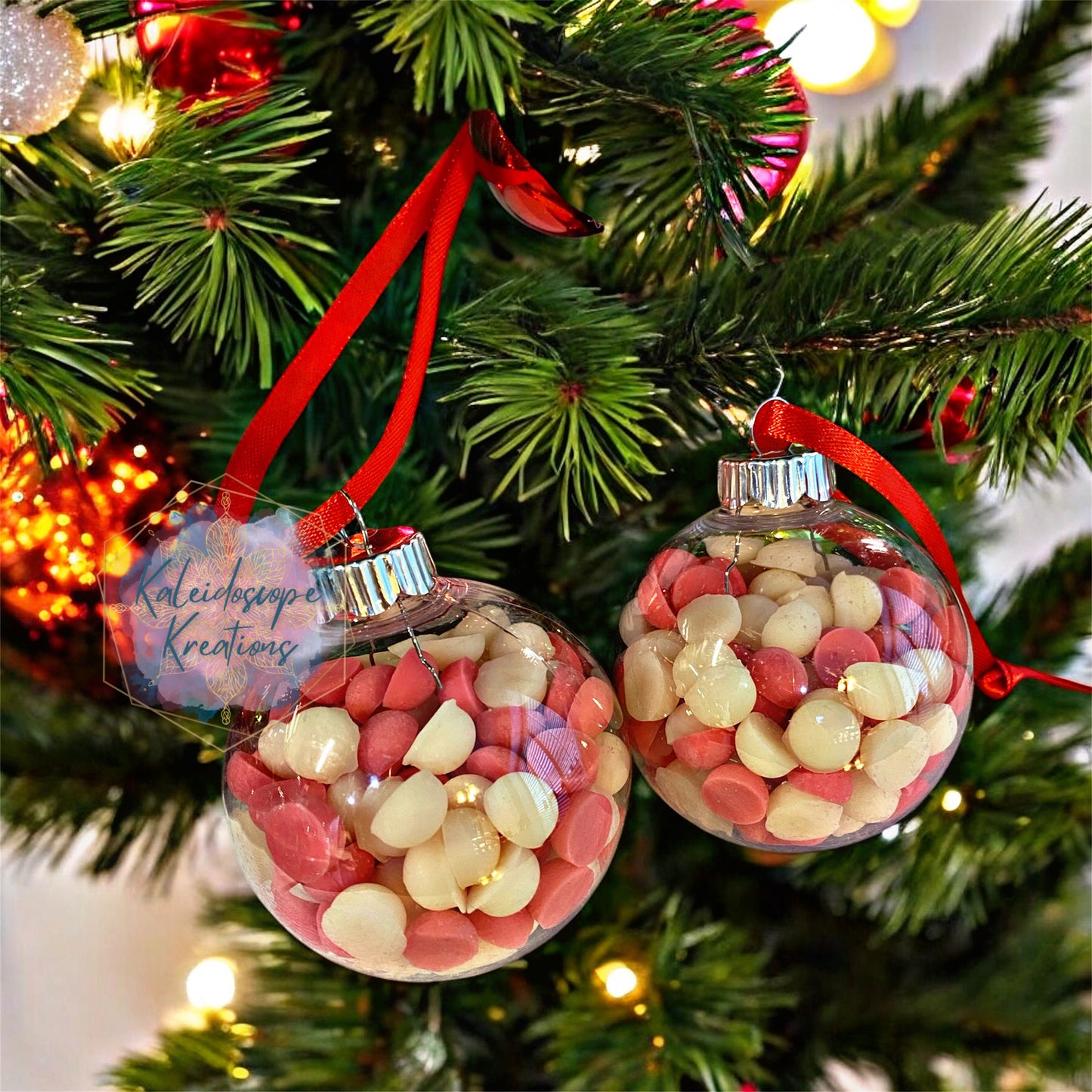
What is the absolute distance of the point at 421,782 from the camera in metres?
0.27

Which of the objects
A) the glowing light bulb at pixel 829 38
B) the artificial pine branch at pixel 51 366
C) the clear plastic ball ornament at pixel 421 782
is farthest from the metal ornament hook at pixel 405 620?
the glowing light bulb at pixel 829 38

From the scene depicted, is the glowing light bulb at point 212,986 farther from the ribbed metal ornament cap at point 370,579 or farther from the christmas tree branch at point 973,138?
the christmas tree branch at point 973,138

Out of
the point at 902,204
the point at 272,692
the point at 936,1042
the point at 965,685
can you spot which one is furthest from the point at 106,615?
the point at 936,1042

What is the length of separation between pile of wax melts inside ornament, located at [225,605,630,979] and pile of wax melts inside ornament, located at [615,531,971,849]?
0.11 ft

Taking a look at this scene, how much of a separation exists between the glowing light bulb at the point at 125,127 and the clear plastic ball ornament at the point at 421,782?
A: 0.64 feet

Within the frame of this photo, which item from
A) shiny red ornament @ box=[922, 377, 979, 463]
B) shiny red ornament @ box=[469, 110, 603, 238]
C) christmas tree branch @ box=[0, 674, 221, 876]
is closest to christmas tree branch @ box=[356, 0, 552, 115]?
shiny red ornament @ box=[469, 110, 603, 238]

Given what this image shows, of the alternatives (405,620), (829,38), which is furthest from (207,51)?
(829,38)

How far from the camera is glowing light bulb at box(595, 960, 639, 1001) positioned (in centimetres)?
49

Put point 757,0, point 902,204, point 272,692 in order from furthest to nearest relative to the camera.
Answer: point 757,0 → point 902,204 → point 272,692

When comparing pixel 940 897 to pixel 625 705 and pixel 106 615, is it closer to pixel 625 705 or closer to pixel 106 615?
pixel 625 705

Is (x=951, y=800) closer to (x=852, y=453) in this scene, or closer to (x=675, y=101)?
(x=852, y=453)

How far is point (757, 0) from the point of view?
2.58 feet

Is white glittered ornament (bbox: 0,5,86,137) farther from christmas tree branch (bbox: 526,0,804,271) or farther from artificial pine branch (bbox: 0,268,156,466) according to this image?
christmas tree branch (bbox: 526,0,804,271)

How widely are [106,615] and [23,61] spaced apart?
192 millimetres
